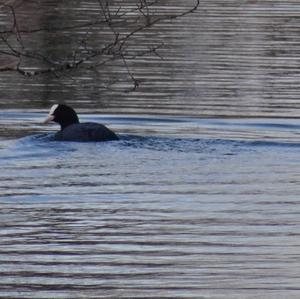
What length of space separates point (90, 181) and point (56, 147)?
8.85 ft

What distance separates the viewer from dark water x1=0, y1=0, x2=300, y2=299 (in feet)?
34.9

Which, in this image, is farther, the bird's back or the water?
the bird's back

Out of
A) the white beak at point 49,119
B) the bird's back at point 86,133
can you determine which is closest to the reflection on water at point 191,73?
the white beak at point 49,119

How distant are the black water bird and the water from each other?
191 mm

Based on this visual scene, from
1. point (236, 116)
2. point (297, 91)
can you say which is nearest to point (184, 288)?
point (236, 116)

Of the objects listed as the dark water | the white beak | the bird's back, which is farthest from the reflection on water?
the bird's back

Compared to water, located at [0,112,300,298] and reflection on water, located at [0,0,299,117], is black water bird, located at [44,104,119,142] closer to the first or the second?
water, located at [0,112,300,298]

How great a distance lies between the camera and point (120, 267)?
1092 centimetres

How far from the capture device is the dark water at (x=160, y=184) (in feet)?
34.9

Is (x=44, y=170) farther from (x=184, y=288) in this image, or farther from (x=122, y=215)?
(x=184, y=288)

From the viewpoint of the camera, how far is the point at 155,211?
13.5 metres

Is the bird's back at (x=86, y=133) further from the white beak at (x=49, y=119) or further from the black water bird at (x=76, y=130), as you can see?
the white beak at (x=49, y=119)

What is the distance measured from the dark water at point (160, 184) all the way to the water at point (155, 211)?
19 millimetres

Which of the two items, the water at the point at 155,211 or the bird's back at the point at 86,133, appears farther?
the bird's back at the point at 86,133
